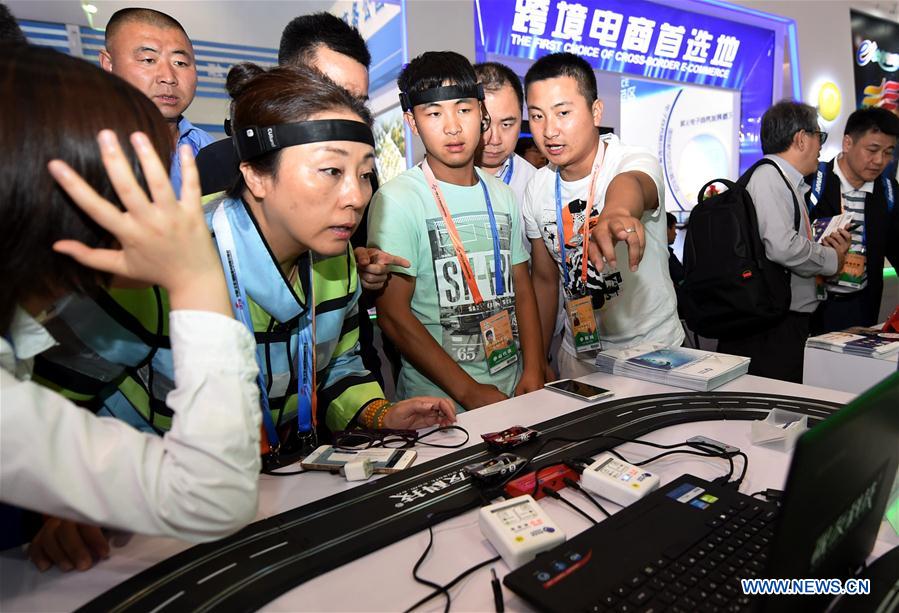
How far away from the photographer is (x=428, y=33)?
344cm

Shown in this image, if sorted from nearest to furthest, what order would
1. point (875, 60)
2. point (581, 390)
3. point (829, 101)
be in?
point (581, 390), point (829, 101), point (875, 60)

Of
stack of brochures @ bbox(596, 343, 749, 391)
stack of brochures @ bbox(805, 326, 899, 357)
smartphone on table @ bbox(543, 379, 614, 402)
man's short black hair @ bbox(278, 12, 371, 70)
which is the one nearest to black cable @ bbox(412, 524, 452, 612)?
smartphone on table @ bbox(543, 379, 614, 402)

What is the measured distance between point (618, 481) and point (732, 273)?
6.41 feet

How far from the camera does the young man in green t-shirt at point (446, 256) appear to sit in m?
1.66

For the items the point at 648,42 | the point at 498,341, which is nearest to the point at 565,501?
the point at 498,341

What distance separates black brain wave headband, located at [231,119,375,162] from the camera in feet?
3.67

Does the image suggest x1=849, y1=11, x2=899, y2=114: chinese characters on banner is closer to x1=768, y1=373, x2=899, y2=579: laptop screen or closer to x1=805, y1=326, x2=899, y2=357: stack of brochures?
x1=805, y1=326, x2=899, y2=357: stack of brochures

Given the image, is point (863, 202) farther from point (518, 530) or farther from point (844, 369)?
point (518, 530)

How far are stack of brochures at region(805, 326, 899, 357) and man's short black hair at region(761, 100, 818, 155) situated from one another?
1.29 m

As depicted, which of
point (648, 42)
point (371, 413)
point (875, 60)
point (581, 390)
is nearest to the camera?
point (371, 413)

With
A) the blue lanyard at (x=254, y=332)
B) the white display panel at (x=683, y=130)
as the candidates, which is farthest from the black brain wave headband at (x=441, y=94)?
the white display panel at (x=683, y=130)

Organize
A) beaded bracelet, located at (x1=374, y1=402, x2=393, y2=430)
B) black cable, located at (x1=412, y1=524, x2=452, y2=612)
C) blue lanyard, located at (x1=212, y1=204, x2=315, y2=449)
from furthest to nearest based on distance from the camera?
beaded bracelet, located at (x1=374, y1=402, x2=393, y2=430), blue lanyard, located at (x1=212, y1=204, x2=315, y2=449), black cable, located at (x1=412, y1=524, x2=452, y2=612)

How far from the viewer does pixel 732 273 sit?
98.7 inches

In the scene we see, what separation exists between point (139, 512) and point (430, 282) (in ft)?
3.88
